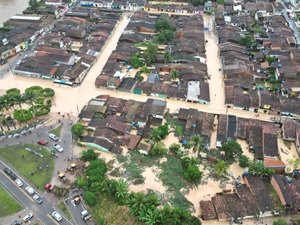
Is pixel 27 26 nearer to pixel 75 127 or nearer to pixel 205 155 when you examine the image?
pixel 75 127

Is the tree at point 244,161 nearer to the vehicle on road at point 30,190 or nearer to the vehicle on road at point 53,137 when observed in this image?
the vehicle on road at point 53,137

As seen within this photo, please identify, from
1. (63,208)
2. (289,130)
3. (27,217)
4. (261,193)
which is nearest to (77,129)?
(63,208)

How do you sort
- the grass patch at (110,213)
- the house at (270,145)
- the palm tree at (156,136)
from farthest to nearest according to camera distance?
the palm tree at (156,136), the house at (270,145), the grass patch at (110,213)

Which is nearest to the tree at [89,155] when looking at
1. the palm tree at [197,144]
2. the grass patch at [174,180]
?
the grass patch at [174,180]

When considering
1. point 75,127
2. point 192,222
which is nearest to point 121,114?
point 75,127

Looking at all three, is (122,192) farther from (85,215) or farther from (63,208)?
(63,208)

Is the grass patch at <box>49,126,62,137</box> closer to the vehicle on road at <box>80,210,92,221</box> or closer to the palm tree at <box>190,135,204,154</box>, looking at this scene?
the vehicle on road at <box>80,210,92,221</box>
